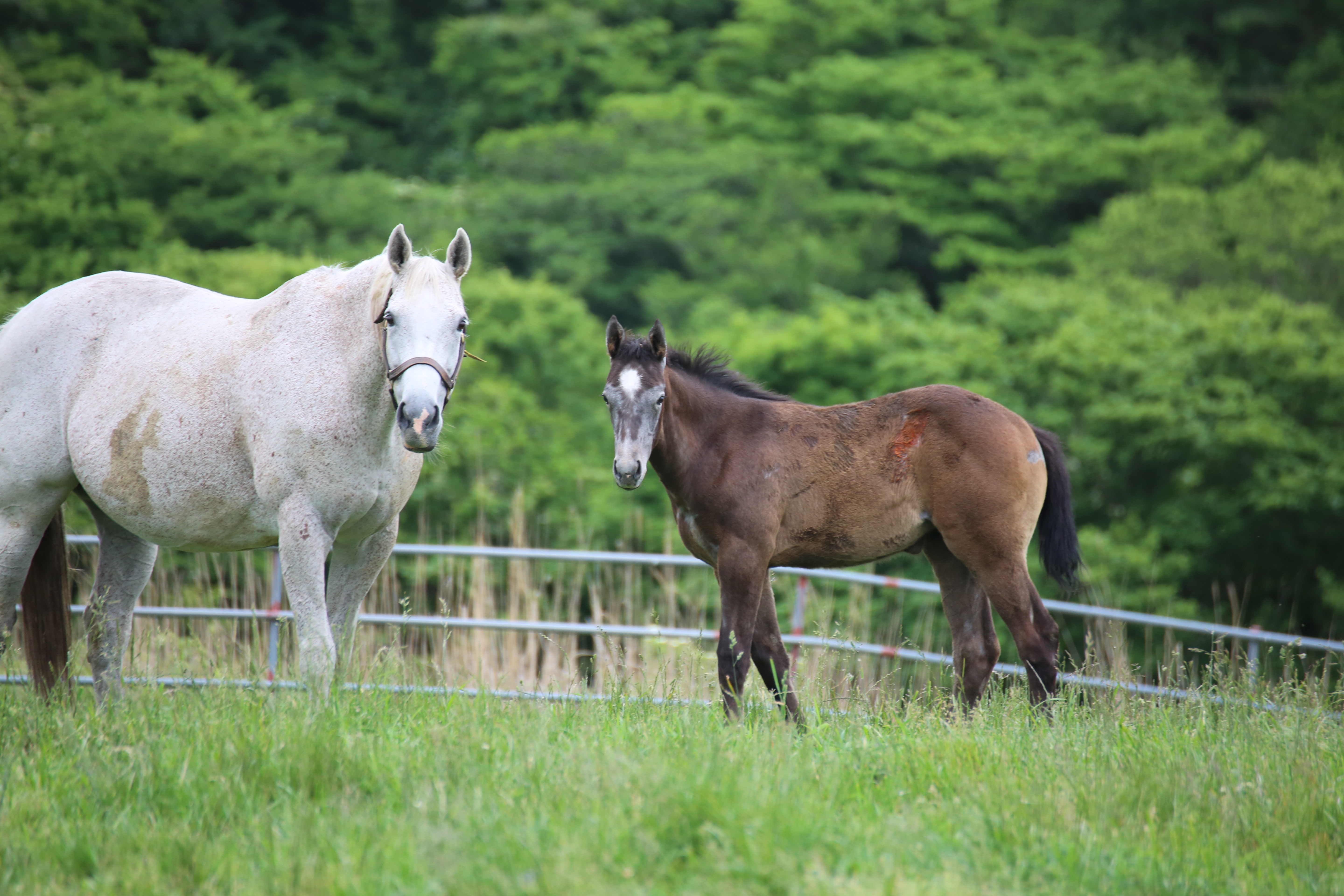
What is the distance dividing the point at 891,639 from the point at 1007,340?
938cm

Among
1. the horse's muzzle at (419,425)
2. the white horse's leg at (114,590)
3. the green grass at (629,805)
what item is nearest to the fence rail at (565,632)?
the white horse's leg at (114,590)

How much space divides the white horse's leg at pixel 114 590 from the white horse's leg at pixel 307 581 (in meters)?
1.05

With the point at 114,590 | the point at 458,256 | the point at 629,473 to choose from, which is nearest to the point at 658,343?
the point at 629,473

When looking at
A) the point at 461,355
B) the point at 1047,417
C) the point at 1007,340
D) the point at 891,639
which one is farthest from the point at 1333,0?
the point at 461,355

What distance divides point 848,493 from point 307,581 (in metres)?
2.43

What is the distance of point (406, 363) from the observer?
161 inches

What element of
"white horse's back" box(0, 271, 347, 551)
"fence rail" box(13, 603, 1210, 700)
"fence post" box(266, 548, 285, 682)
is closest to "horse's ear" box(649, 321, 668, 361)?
"fence rail" box(13, 603, 1210, 700)

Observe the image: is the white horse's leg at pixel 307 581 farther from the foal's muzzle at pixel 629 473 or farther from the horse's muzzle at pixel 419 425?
the foal's muzzle at pixel 629 473

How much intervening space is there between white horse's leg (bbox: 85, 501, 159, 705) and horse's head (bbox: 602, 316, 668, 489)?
214 cm

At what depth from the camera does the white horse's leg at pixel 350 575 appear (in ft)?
15.0

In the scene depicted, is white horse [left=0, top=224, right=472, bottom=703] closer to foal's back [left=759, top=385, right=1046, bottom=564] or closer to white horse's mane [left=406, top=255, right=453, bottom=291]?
white horse's mane [left=406, top=255, right=453, bottom=291]

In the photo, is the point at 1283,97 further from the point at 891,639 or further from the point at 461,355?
the point at 461,355

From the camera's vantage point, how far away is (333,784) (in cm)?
344

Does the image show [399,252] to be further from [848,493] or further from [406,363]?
[848,493]
